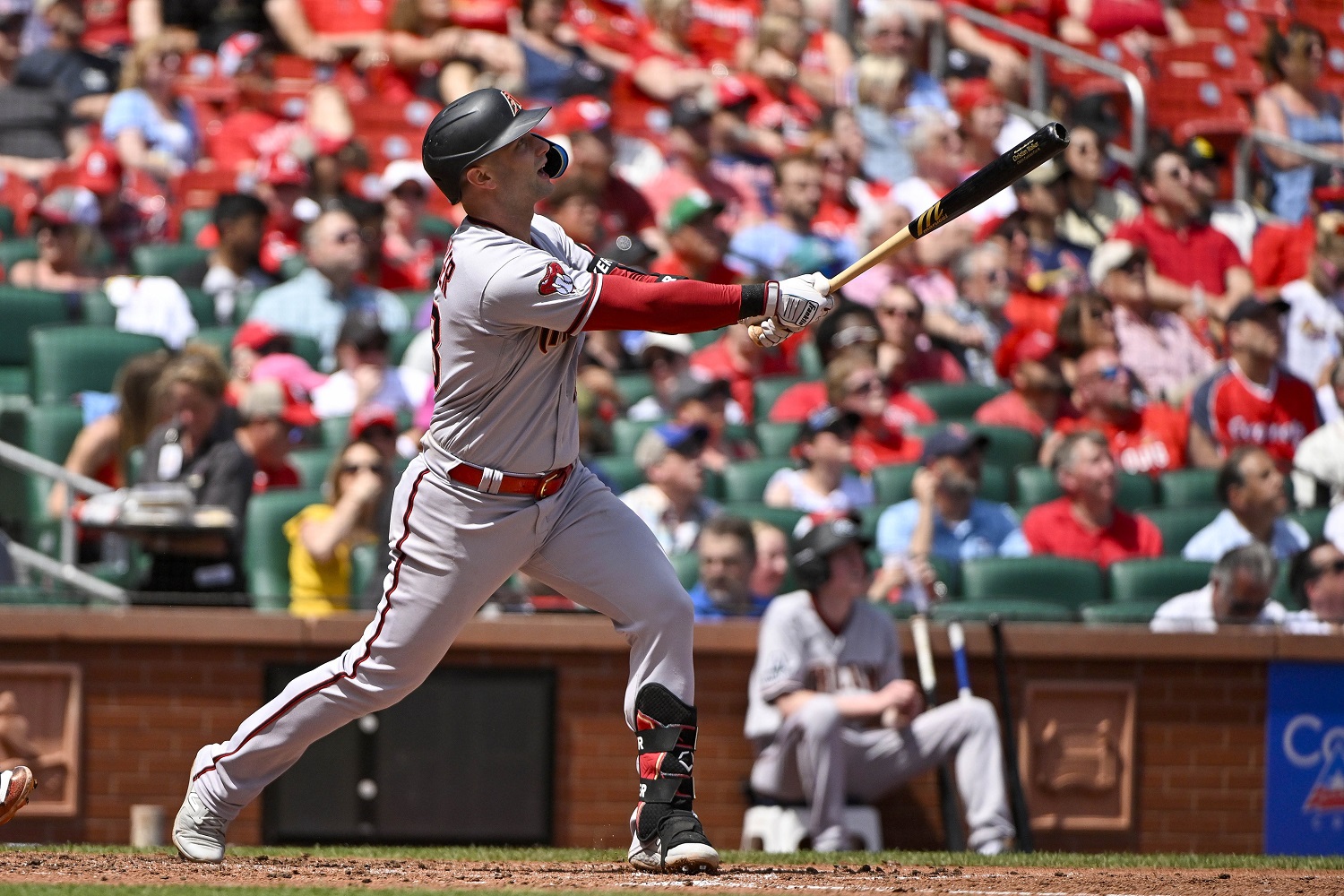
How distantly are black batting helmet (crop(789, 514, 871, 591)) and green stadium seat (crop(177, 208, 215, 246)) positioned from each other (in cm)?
436

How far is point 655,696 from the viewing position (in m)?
4.49

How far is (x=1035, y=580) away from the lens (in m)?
7.41

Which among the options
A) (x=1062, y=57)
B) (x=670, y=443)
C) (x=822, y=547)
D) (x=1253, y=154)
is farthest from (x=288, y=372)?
(x=1253, y=154)

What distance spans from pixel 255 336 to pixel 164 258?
44.4 inches

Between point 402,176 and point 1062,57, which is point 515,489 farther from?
point 1062,57

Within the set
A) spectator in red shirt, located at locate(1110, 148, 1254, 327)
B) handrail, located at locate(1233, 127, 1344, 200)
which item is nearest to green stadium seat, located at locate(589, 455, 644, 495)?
spectator in red shirt, located at locate(1110, 148, 1254, 327)

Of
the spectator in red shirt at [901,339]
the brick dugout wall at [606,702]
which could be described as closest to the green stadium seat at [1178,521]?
the brick dugout wall at [606,702]

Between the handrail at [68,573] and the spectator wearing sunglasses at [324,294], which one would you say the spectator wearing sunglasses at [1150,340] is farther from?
the handrail at [68,573]

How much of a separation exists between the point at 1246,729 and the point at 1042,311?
3.17 metres

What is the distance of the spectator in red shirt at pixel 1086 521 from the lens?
303 inches

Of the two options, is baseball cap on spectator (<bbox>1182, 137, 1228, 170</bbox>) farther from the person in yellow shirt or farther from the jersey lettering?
the jersey lettering

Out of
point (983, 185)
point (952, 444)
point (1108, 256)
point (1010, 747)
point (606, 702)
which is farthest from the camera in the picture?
point (1108, 256)

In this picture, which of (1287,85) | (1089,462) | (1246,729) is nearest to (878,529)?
(1089,462)

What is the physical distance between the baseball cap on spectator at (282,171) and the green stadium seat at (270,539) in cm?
272
